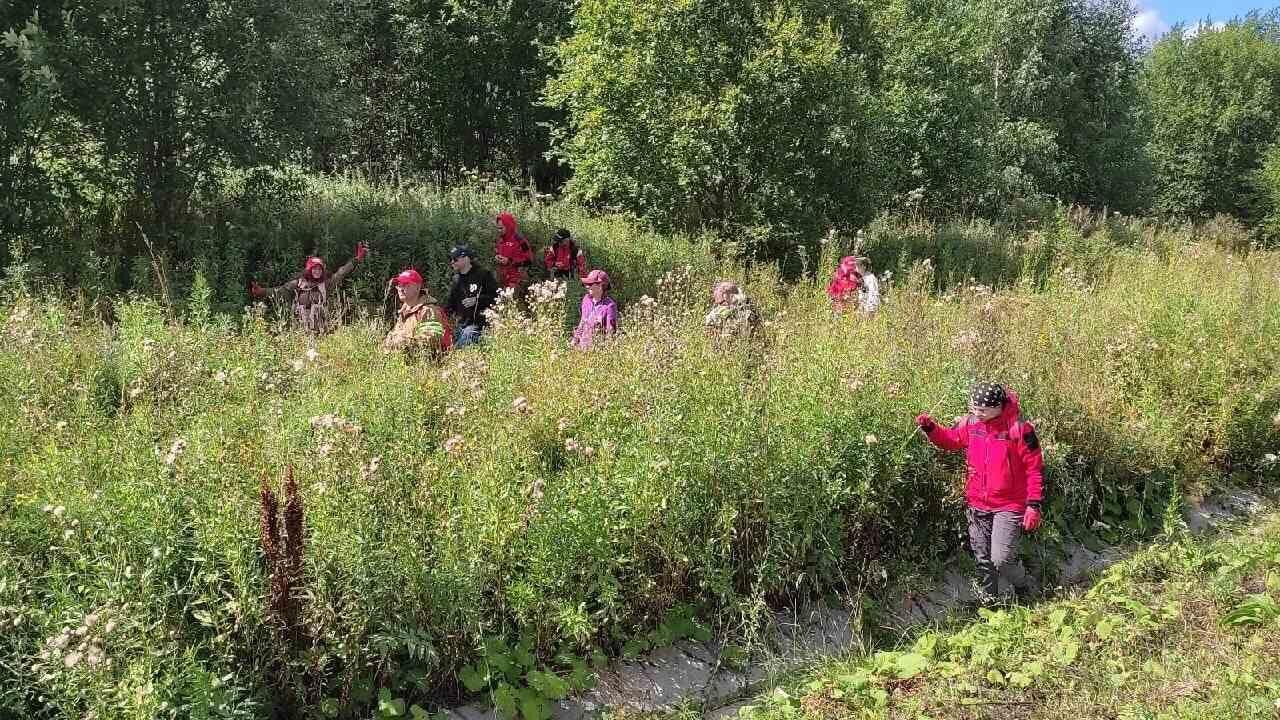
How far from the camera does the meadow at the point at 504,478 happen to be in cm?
336

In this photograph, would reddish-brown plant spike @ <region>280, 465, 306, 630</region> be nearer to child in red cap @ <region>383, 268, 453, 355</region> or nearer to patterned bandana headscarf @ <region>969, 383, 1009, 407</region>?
child in red cap @ <region>383, 268, 453, 355</region>

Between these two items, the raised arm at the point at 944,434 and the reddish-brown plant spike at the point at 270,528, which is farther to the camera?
the raised arm at the point at 944,434

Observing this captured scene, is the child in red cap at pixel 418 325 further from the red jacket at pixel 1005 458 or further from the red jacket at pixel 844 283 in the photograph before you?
the red jacket at pixel 844 283

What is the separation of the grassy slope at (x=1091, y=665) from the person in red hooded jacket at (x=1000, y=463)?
0.47 m

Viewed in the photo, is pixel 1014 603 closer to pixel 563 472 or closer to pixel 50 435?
pixel 563 472

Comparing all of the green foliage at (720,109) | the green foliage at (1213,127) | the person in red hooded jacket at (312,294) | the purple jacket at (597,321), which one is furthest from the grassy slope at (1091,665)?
the green foliage at (1213,127)

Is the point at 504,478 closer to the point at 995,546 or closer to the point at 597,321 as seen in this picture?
the point at 995,546

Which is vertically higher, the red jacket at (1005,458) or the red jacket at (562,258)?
the red jacket at (562,258)

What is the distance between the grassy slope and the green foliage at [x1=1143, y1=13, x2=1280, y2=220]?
116 ft

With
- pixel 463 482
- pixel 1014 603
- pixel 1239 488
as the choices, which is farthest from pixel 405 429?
pixel 1239 488

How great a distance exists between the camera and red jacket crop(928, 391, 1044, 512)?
199 inches

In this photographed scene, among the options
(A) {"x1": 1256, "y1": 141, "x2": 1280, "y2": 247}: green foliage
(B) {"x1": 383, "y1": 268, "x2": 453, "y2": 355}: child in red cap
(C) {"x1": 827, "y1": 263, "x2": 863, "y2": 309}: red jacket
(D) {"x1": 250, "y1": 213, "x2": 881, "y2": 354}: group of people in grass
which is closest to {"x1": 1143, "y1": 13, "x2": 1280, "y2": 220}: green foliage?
(A) {"x1": 1256, "y1": 141, "x2": 1280, "y2": 247}: green foliage

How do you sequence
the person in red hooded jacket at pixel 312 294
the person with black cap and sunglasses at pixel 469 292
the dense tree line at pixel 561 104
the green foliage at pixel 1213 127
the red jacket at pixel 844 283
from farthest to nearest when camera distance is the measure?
the green foliage at pixel 1213 127, the red jacket at pixel 844 283, the dense tree line at pixel 561 104, the person with black cap and sunglasses at pixel 469 292, the person in red hooded jacket at pixel 312 294

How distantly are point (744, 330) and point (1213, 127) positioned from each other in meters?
39.4
